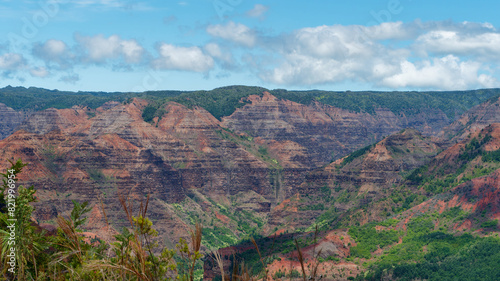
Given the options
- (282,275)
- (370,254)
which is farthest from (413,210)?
(282,275)

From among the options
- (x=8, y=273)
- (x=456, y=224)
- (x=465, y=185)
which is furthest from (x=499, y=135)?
(x=8, y=273)

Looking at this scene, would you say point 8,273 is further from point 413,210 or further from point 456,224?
point 413,210

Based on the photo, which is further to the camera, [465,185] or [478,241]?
[465,185]

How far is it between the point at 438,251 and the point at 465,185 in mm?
34251

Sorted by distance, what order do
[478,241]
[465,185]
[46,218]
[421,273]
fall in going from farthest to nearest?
[46,218]
[465,185]
[478,241]
[421,273]

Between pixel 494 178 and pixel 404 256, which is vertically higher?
pixel 494 178

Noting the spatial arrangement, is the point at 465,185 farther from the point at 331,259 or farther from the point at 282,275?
Answer: the point at 282,275

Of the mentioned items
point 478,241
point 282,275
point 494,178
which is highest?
point 494,178

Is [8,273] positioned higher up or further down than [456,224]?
higher up

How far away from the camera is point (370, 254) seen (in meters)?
159

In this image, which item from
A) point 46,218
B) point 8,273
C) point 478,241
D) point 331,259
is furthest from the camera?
point 46,218

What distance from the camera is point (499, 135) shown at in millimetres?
198750

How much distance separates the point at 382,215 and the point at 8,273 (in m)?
169

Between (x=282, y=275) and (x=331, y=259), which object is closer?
(x=282, y=275)
